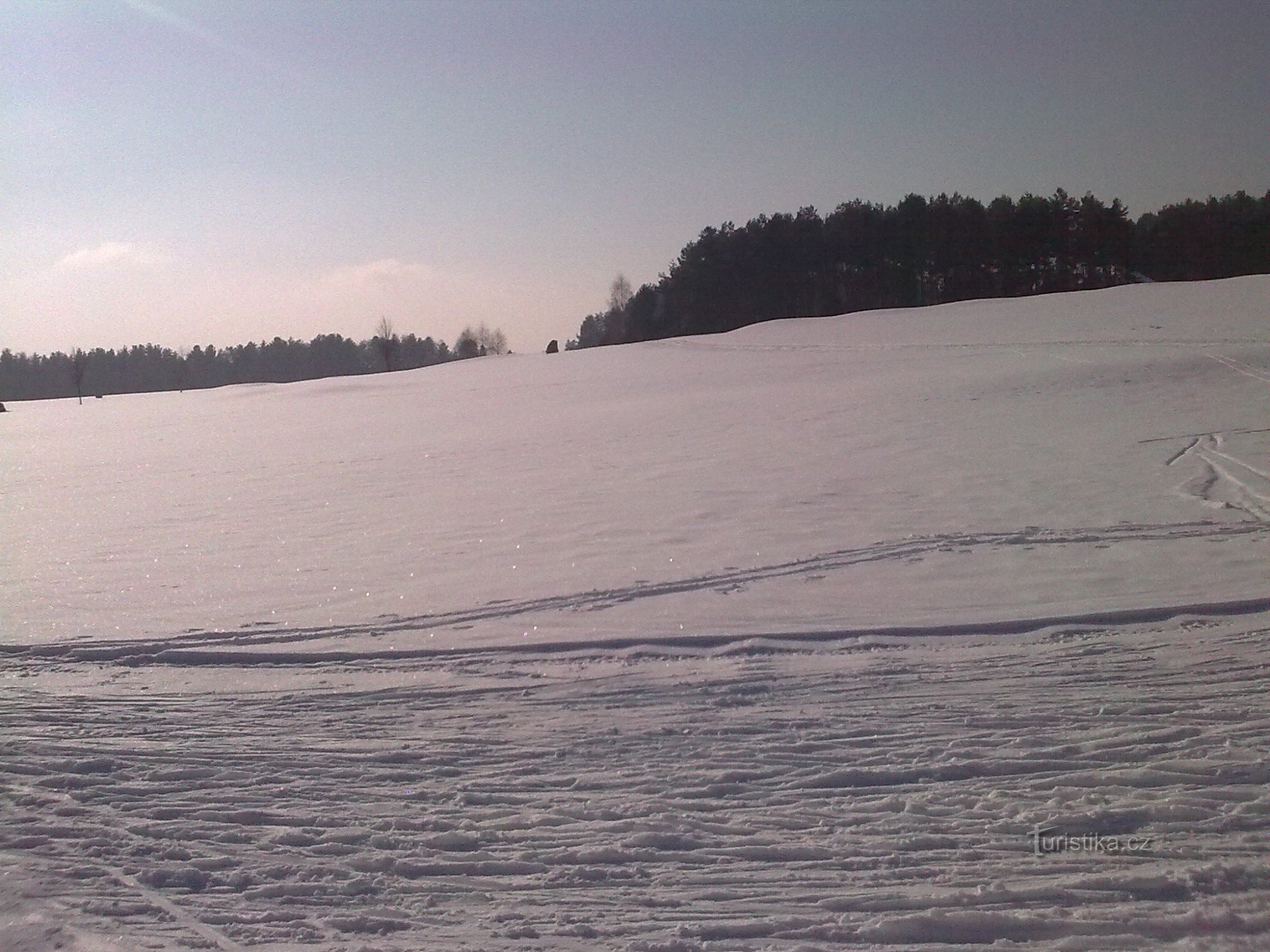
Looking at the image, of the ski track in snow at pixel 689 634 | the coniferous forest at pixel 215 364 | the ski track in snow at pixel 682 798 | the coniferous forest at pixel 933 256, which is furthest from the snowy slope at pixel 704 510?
the coniferous forest at pixel 215 364

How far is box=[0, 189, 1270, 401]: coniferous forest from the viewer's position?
1909 inches

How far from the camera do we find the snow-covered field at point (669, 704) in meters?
3.39

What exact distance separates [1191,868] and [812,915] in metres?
1.50

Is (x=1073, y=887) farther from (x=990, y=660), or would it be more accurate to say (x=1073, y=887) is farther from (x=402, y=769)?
(x=402, y=769)

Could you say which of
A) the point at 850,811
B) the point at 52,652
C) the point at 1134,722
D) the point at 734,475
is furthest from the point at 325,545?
the point at 1134,722

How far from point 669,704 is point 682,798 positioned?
1059mm

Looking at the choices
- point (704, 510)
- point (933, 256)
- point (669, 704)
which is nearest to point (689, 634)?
point (669, 704)

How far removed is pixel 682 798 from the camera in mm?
4055

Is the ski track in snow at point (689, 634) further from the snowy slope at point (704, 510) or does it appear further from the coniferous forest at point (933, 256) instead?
the coniferous forest at point (933, 256)

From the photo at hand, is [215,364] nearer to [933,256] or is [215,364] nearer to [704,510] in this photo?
[933,256]

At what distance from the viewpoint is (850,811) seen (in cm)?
385

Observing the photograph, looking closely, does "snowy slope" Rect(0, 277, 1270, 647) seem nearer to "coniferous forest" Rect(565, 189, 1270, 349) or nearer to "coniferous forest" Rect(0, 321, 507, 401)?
"coniferous forest" Rect(565, 189, 1270, 349)

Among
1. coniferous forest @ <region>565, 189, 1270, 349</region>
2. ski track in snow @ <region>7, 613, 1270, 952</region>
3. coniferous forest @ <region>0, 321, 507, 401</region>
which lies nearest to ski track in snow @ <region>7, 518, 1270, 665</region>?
ski track in snow @ <region>7, 613, 1270, 952</region>

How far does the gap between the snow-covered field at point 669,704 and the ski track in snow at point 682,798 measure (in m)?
0.02
